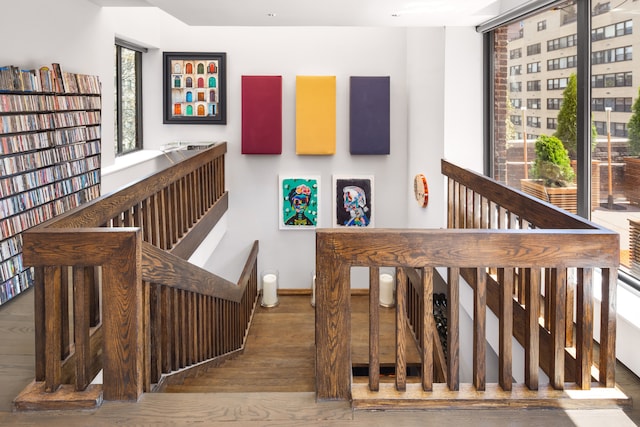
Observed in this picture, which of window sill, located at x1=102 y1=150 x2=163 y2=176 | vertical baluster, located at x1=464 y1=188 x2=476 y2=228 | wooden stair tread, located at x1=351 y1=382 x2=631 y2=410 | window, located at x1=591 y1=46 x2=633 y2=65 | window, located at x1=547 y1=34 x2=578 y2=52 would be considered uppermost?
window, located at x1=547 y1=34 x2=578 y2=52

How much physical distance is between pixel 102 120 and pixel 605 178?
474cm

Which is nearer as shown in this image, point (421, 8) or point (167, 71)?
point (421, 8)

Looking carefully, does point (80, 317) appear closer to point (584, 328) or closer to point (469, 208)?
point (584, 328)

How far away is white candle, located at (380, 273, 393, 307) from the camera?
7848 millimetres

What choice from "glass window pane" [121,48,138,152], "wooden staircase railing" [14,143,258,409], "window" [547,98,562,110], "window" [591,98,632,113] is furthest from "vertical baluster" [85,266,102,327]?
"glass window pane" [121,48,138,152]

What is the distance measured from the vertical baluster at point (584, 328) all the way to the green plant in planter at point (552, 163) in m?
2.18

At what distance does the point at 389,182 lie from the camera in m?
8.25

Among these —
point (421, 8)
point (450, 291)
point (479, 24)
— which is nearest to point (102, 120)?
point (421, 8)

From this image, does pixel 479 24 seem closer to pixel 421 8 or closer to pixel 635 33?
pixel 421 8

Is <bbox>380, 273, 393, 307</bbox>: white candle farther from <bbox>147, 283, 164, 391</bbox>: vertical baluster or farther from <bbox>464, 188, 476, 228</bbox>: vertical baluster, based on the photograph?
<bbox>147, 283, 164, 391</bbox>: vertical baluster

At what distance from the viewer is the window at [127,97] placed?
7.36m

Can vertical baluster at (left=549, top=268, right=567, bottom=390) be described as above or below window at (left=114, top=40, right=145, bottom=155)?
below

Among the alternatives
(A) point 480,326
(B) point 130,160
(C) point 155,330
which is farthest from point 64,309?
(B) point 130,160

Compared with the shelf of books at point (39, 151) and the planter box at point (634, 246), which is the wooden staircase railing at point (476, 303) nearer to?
the planter box at point (634, 246)
